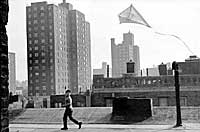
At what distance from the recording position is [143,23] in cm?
1465

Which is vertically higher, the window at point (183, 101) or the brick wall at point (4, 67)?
the brick wall at point (4, 67)

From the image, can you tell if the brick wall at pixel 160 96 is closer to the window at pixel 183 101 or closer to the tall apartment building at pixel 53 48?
the window at pixel 183 101

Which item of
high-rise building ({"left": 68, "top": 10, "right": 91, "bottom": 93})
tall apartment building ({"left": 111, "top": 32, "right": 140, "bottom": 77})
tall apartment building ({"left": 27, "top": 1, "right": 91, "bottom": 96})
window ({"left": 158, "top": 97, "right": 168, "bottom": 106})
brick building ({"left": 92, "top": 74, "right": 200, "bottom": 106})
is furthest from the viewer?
tall apartment building ({"left": 111, "top": 32, "right": 140, "bottom": 77})

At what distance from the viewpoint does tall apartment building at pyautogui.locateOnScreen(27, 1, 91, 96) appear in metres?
85.5

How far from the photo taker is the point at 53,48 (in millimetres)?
93500

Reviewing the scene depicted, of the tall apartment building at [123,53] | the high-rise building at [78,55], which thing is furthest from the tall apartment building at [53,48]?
the tall apartment building at [123,53]

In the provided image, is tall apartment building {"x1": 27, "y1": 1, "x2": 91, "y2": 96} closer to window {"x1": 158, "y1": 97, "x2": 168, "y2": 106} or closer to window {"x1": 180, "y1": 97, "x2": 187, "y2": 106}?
window {"x1": 158, "y1": 97, "x2": 168, "y2": 106}

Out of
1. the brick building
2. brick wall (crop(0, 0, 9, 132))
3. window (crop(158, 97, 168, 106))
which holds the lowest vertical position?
window (crop(158, 97, 168, 106))

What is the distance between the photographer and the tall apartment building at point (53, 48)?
85500 millimetres

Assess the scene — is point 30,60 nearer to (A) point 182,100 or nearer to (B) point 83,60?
(B) point 83,60

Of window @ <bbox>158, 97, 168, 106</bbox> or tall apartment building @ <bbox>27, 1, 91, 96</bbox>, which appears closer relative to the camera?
window @ <bbox>158, 97, 168, 106</bbox>

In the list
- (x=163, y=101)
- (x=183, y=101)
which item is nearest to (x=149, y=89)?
(x=163, y=101)

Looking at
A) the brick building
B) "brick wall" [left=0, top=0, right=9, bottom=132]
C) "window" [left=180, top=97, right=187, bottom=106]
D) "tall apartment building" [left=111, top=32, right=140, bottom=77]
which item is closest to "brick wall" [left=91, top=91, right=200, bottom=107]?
the brick building

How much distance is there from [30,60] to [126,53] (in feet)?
258
